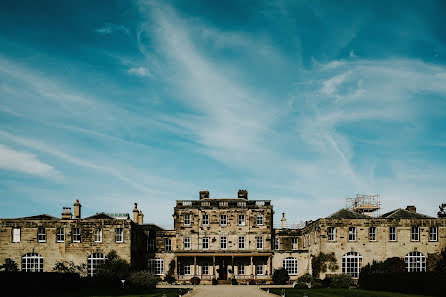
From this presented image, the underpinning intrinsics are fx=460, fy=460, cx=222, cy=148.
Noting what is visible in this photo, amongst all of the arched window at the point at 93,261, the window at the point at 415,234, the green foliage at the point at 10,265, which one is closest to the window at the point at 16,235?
the green foliage at the point at 10,265

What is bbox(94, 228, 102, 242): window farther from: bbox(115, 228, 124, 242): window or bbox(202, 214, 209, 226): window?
bbox(202, 214, 209, 226): window

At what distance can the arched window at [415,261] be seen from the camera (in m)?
42.8

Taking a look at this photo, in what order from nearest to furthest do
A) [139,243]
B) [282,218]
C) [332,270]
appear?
[332,270] → [139,243] → [282,218]

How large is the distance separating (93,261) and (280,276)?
17.9m

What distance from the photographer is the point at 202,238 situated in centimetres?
4909

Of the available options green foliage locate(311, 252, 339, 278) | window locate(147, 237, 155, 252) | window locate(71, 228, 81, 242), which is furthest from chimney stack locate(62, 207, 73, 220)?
green foliage locate(311, 252, 339, 278)

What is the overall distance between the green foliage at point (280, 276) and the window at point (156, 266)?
11957 mm

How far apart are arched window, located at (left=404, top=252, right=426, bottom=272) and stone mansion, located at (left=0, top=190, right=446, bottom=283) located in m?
0.09

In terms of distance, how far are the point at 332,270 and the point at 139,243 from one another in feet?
64.7

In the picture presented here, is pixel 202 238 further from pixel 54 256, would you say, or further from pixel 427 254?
pixel 427 254

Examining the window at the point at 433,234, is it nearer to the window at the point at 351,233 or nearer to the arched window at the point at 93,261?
the window at the point at 351,233

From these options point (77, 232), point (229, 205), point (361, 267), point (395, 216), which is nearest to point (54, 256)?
point (77, 232)

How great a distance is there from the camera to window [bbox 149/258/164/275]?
48.4m

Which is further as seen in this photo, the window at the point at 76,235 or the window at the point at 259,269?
the window at the point at 259,269
